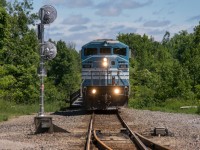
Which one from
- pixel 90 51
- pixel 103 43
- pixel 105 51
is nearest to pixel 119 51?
pixel 105 51

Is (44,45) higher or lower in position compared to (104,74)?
higher

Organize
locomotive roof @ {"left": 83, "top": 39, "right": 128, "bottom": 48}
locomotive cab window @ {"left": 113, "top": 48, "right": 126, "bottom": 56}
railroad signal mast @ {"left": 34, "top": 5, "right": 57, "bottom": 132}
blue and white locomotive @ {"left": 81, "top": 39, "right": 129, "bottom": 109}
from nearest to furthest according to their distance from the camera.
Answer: railroad signal mast @ {"left": 34, "top": 5, "right": 57, "bottom": 132} < blue and white locomotive @ {"left": 81, "top": 39, "right": 129, "bottom": 109} < locomotive roof @ {"left": 83, "top": 39, "right": 128, "bottom": 48} < locomotive cab window @ {"left": 113, "top": 48, "right": 126, "bottom": 56}

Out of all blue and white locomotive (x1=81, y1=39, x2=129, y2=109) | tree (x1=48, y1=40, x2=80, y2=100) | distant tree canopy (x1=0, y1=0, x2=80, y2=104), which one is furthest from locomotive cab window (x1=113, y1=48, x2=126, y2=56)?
tree (x1=48, y1=40, x2=80, y2=100)

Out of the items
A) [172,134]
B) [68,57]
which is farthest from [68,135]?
[68,57]

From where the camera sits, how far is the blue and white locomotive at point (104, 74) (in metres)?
24.0

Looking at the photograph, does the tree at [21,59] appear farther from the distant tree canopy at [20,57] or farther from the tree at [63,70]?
the tree at [63,70]

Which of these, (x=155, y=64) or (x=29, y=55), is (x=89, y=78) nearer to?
(x=29, y=55)

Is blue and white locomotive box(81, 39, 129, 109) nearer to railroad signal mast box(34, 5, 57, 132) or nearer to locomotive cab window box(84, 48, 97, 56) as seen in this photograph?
locomotive cab window box(84, 48, 97, 56)

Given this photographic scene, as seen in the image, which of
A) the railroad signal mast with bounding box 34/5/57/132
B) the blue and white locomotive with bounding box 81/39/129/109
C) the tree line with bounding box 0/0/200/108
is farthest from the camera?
the tree line with bounding box 0/0/200/108

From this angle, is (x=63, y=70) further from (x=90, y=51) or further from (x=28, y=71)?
(x=90, y=51)

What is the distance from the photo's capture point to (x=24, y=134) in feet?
50.7

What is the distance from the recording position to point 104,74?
2483 centimetres

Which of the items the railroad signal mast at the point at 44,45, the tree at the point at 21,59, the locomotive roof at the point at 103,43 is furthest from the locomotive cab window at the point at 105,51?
the tree at the point at 21,59

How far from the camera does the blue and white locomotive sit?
2397 centimetres
